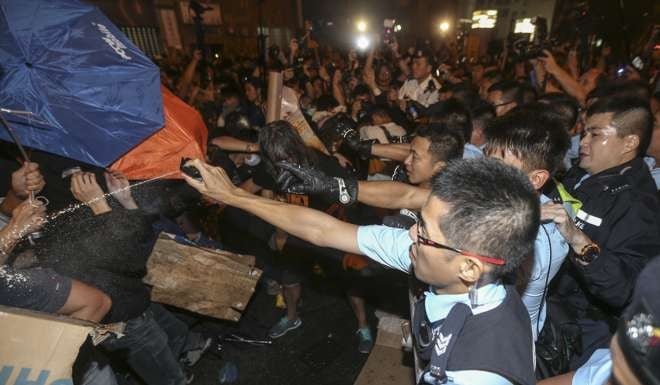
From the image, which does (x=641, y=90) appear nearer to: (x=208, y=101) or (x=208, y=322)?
(x=208, y=322)

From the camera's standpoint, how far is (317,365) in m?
3.58

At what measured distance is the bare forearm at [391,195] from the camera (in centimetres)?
272

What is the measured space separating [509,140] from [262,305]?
3.36m

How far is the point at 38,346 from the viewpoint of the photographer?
4.45 ft

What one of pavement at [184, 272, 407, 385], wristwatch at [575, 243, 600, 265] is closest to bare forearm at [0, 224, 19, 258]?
pavement at [184, 272, 407, 385]

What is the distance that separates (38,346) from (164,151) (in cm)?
147

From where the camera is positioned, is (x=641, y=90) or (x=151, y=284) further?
(x=641, y=90)

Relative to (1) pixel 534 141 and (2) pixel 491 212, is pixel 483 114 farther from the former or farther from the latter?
(2) pixel 491 212

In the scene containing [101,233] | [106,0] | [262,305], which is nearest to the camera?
[101,233]

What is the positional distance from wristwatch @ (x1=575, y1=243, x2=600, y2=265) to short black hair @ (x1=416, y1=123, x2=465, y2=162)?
1153 mm

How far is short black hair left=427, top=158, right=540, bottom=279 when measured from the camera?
141 cm

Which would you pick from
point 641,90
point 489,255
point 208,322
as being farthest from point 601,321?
point 208,322

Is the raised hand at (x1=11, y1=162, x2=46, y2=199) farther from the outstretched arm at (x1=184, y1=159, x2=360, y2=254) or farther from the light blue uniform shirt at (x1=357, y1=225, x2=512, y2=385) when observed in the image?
the light blue uniform shirt at (x1=357, y1=225, x2=512, y2=385)

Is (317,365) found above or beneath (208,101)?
beneath
